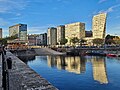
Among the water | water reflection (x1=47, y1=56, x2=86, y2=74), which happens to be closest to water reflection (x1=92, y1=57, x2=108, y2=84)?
the water

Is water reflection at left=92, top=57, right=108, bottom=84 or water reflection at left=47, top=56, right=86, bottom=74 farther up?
water reflection at left=92, top=57, right=108, bottom=84

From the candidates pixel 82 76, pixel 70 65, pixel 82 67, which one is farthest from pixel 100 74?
pixel 70 65

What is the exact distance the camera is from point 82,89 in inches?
970

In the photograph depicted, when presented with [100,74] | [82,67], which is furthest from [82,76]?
[82,67]

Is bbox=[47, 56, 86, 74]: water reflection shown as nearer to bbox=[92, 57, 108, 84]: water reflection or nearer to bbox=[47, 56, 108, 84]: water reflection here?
bbox=[47, 56, 108, 84]: water reflection

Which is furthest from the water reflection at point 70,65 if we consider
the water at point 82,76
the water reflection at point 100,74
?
the water reflection at point 100,74

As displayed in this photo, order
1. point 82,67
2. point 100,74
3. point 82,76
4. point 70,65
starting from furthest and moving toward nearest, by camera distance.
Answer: point 70,65, point 82,67, point 100,74, point 82,76

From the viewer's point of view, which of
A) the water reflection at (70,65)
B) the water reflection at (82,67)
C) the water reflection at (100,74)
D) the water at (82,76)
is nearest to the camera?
the water at (82,76)

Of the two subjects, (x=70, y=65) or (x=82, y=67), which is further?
(x=70, y=65)

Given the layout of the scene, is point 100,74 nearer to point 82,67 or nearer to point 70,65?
point 82,67

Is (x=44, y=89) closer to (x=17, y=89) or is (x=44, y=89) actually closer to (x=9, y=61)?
(x=17, y=89)

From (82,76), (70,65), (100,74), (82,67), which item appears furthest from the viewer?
(70,65)

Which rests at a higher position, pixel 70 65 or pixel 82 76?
pixel 82 76

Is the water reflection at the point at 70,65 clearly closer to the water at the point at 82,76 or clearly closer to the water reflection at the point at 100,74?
the water at the point at 82,76
